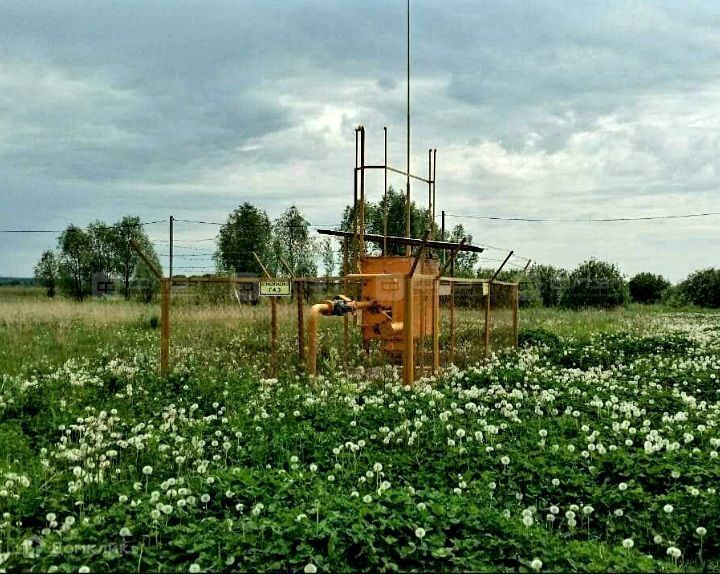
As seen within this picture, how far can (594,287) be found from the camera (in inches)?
2168

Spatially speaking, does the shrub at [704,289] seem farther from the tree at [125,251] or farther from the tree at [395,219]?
the tree at [125,251]

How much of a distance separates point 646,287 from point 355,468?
64.3 m

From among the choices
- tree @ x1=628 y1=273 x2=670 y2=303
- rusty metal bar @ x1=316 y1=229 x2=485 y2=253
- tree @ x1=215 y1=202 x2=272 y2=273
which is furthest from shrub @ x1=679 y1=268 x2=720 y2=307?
rusty metal bar @ x1=316 y1=229 x2=485 y2=253

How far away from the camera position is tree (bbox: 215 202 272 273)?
4925 centimetres

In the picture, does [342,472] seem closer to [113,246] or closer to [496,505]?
[496,505]

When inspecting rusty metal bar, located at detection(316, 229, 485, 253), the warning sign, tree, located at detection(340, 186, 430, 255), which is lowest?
the warning sign

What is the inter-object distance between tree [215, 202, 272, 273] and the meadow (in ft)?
108

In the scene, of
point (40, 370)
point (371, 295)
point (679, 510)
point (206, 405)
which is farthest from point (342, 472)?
point (40, 370)

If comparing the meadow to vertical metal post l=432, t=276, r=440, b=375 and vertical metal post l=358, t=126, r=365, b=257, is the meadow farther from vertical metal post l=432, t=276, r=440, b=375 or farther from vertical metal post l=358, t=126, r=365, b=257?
vertical metal post l=358, t=126, r=365, b=257

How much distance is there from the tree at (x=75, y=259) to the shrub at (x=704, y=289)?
4811cm

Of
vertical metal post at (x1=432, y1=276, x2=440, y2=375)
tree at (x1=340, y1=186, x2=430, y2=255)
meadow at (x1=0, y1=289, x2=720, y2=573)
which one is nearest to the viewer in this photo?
meadow at (x1=0, y1=289, x2=720, y2=573)

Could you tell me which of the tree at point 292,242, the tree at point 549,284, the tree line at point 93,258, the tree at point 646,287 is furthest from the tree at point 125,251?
the tree at point 646,287

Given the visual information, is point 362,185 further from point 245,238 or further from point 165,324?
point 245,238

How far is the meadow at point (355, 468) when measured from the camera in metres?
5.93
